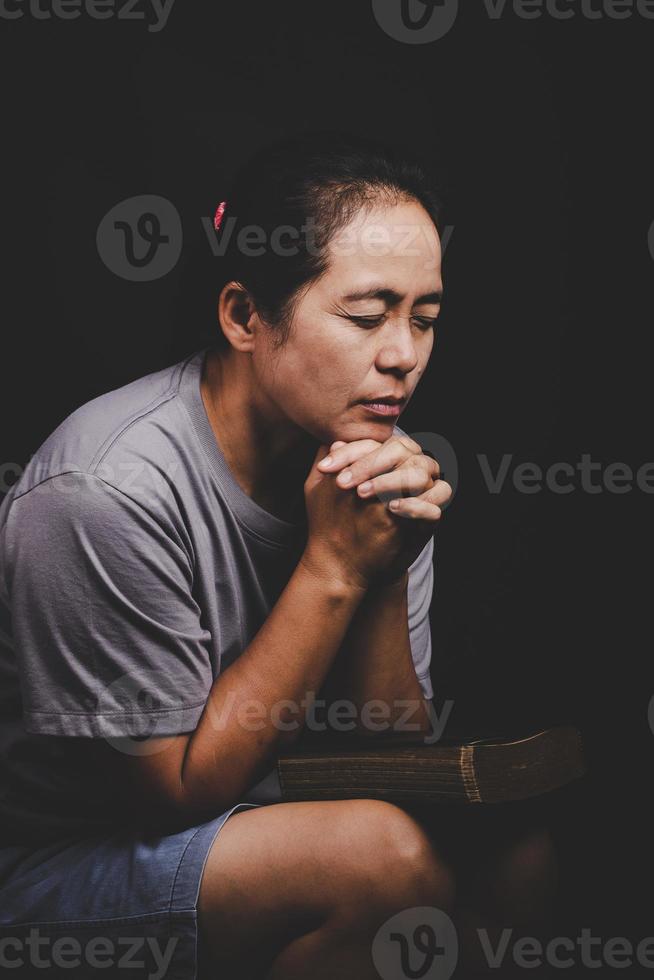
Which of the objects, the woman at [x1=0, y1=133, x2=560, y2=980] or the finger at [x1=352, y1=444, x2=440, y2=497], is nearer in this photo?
the woman at [x1=0, y1=133, x2=560, y2=980]

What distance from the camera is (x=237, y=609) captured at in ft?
5.35

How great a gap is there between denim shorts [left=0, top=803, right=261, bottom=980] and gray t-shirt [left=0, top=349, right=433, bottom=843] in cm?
9

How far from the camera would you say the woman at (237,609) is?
142 centimetres

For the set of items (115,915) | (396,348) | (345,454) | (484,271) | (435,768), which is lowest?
(115,915)

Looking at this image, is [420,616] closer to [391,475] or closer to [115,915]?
[391,475]

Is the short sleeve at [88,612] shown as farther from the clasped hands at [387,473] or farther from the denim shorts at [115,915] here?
the clasped hands at [387,473]

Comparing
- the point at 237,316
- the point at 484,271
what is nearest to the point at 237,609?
the point at 237,316

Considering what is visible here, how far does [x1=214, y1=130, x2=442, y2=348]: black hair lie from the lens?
154cm

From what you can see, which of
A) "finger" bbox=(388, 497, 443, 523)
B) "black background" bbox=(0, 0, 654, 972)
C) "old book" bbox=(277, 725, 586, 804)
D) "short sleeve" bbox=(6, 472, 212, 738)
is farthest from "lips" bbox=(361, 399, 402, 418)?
"black background" bbox=(0, 0, 654, 972)

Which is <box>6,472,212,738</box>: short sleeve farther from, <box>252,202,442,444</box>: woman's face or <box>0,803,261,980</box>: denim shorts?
<box>252,202,442,444</box>: woman's face

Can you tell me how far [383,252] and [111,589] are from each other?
22.3 inches

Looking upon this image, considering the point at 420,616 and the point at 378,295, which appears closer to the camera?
the point at 378,295

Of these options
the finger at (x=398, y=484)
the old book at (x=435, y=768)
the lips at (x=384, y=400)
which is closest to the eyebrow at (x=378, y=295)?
the lips at (x=384, y=400)

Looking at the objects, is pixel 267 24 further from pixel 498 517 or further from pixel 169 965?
pixel 169 965
